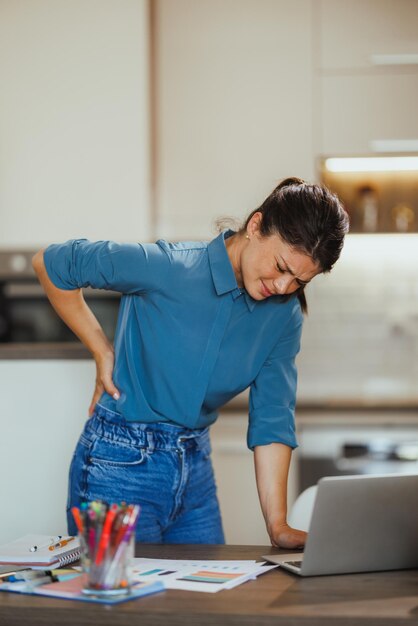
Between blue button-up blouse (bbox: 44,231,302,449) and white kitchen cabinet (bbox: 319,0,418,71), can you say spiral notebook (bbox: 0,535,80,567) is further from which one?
white kitchen cabinet (bbox: 319,0,418,71)

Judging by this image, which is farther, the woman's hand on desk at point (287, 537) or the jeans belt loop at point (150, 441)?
the jeans belt loop at point (150, 441)

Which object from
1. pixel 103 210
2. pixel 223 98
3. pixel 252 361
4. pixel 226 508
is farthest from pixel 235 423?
pixel 252 361

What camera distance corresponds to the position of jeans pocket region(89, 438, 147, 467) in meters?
1.76

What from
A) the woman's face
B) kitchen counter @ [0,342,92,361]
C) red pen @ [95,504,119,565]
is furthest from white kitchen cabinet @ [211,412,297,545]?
red pen @ [95,504,119,565]

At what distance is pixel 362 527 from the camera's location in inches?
53.5

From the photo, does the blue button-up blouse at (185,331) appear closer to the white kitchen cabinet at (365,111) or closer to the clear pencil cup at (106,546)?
the clear pencil cup at (106,546)

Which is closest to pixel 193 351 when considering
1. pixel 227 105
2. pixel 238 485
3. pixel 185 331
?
pixel 185 331

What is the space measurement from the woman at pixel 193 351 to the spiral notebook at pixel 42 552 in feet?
0.65

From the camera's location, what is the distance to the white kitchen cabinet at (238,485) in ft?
10.5

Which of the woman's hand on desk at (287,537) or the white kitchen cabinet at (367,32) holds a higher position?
the white kitchen cabinet at (367,32)

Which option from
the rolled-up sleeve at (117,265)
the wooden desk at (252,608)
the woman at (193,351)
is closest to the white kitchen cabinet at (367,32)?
the woman at (193,351)

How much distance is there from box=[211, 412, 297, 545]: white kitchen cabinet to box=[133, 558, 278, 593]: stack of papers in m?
1.74

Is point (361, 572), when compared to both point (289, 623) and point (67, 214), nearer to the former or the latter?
point (289, 623)

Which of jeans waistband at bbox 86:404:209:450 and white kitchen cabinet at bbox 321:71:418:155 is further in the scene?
white kitchen cabinet at bbox 321:71:418:155
